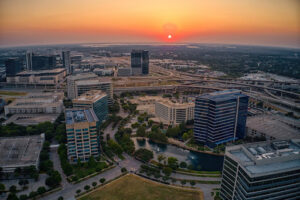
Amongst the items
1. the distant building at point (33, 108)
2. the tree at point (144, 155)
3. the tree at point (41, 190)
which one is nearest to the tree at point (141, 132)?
the tree at point (144, 155)

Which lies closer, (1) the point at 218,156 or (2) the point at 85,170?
(2) the point at 85,170

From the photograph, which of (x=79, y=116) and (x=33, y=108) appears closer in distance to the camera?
(x=79, y=116)

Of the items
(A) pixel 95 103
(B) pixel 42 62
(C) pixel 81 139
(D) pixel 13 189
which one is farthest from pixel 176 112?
(B) pixel 42 62

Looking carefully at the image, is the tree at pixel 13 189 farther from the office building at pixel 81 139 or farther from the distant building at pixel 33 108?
the distant building at pixel 33 108

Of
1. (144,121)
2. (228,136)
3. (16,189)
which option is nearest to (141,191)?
(16,189)

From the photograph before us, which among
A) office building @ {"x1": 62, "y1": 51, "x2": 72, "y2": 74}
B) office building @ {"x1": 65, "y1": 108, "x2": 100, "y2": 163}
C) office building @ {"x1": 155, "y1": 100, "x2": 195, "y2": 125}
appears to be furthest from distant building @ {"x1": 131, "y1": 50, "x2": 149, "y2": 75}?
office building @ {"x1": 65, "y1": 108, "x2": 100, "y2": 163}

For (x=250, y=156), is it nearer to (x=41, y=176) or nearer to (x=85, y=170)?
(x=85, y=170)

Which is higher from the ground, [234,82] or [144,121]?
[234,82]

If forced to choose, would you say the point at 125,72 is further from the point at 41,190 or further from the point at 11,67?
the point at 41,190
